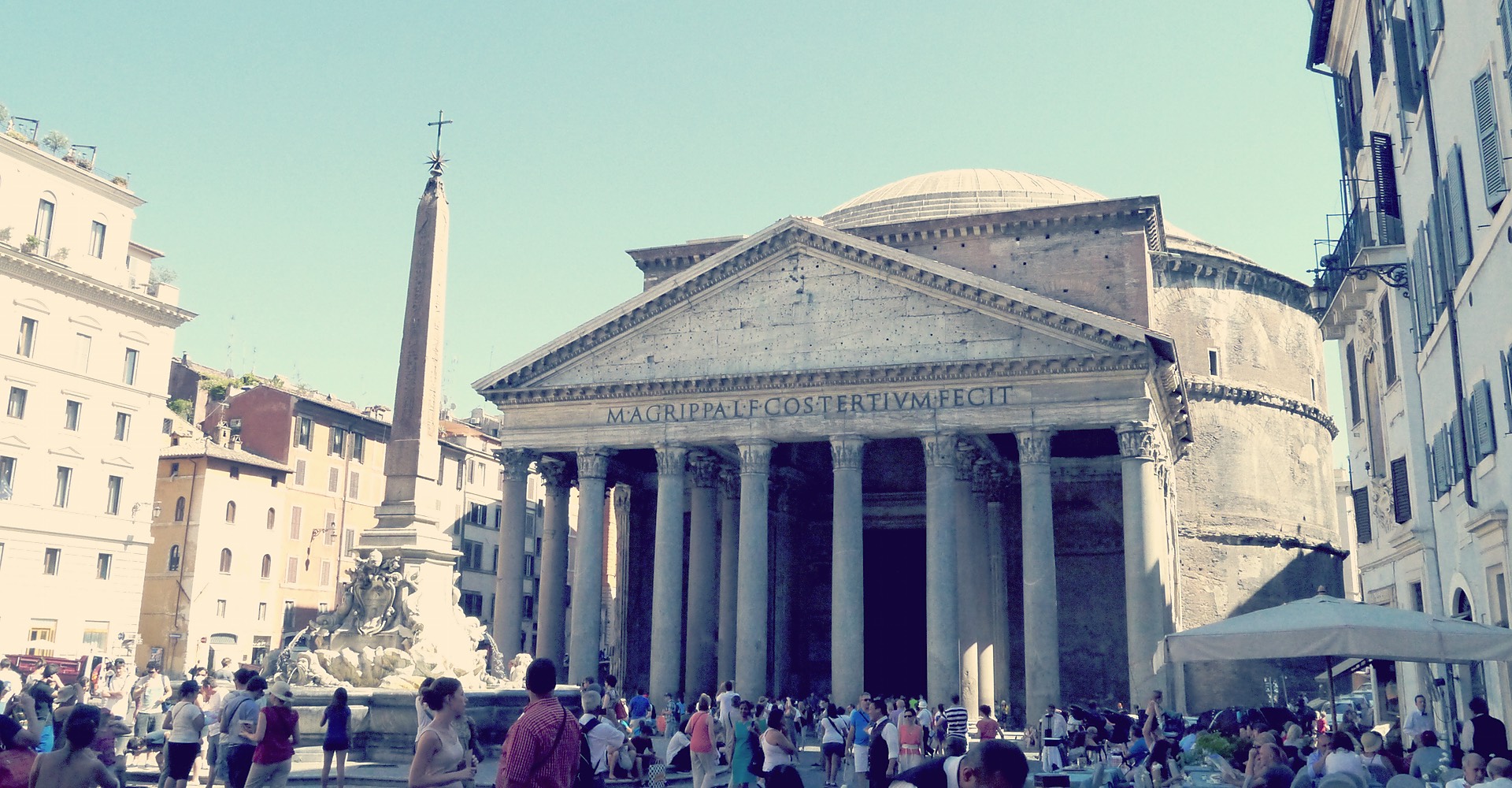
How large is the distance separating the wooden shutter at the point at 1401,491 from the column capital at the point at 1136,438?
6.02 meters

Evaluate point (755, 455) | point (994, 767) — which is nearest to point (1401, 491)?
point (755, 455)

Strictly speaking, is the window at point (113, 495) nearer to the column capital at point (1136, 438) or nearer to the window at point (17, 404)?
the window at point (17, 404)

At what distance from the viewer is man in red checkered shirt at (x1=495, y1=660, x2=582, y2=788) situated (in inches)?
193

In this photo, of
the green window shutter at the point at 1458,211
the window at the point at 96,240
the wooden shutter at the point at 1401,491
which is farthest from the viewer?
the window at the point at 96,240

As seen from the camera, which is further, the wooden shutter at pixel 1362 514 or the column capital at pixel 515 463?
the column capital at pixel 515 463

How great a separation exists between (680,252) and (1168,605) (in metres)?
16.8

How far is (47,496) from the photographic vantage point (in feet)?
95.8

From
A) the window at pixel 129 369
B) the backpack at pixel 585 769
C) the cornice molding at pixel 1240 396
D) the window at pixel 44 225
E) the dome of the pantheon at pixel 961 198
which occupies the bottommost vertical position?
the backpack at pixel 585 769

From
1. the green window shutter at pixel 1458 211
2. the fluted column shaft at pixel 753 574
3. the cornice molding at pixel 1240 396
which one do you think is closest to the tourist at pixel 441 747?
the green window shutter at pixel 1458 211

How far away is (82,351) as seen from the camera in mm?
30391

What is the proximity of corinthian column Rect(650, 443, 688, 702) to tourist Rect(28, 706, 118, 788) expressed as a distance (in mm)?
20776

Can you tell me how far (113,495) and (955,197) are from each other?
2521cm

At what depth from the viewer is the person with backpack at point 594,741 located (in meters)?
6.95

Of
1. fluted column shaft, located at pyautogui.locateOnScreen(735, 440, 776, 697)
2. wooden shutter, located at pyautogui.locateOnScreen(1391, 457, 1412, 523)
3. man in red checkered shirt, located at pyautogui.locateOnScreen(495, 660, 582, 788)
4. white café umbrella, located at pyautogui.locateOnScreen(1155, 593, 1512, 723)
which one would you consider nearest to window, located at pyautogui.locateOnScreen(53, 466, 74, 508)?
fluted column shaft, located at pyautogui.locateOnScreen(735, 440, 776, 697)
